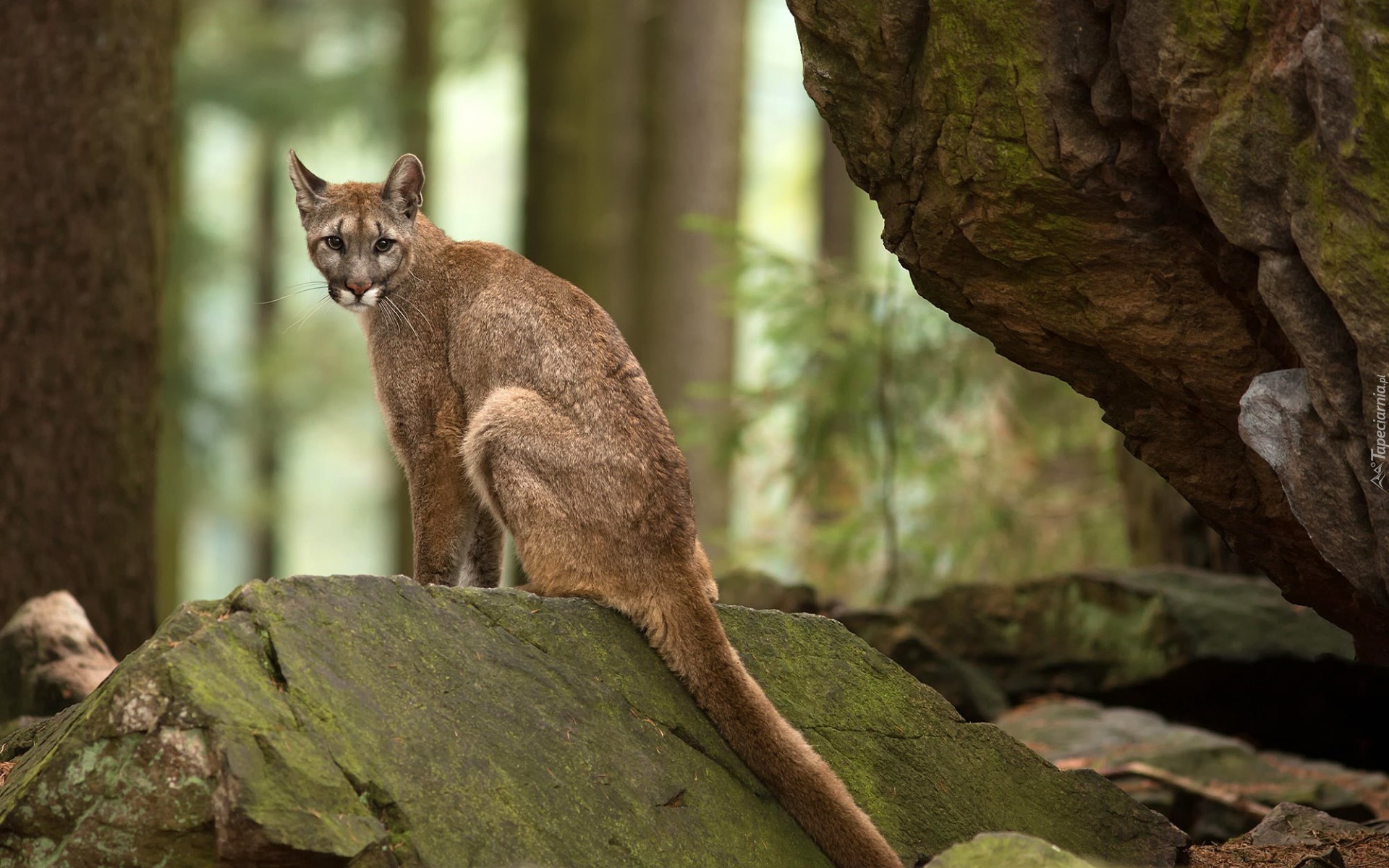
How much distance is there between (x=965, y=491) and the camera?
13.3m

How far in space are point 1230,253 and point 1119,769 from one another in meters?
3.59

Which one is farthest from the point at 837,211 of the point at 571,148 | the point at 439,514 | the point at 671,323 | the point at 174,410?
the point at 439,514

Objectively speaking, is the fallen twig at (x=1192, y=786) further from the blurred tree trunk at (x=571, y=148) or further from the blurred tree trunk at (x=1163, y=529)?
the blurred tree trunk at (x=571, y=148)

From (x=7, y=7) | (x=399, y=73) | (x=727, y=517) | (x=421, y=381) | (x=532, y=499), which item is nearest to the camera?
(x=532, y=499)

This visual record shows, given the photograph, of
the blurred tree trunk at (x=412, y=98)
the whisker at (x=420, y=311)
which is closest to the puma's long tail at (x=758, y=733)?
the whisker at (x=420, y=311)

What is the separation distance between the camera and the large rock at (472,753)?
398 cm

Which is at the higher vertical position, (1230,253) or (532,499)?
(1230,253)

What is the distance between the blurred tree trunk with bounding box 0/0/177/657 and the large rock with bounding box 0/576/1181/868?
161 inches

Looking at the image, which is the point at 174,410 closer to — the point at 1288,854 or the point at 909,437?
the point at 909,437

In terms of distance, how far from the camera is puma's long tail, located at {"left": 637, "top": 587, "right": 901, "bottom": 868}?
4.96 m

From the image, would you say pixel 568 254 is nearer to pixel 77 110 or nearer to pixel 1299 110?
pixel 77 110

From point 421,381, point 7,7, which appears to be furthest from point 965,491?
point 7,7

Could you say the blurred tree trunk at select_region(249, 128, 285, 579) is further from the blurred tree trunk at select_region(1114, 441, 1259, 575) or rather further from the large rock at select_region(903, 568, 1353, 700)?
the large rock at select_region(903, 568, 1353, 700)

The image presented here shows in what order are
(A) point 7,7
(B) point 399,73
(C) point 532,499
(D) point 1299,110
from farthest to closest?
(B) point 399,73, (A) point 7,7, (C) point 532,499, (D) point 1299,110
